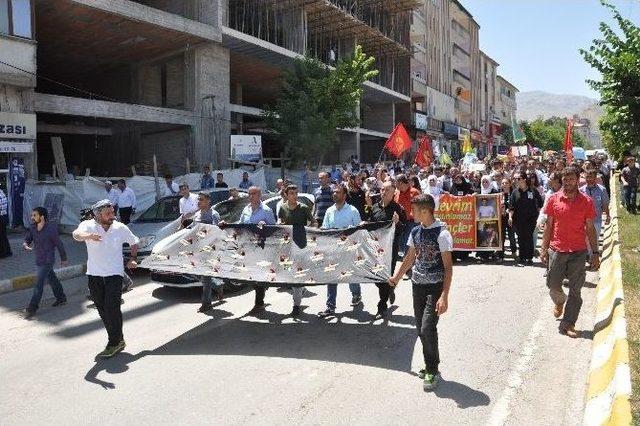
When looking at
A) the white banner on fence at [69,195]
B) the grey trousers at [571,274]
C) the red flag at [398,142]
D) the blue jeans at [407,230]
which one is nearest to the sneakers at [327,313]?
the blue jeans at [407,230]

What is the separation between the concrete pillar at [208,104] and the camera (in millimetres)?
24594

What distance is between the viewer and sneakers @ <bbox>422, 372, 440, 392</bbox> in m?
4.87

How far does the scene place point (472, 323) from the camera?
6902 millimetres

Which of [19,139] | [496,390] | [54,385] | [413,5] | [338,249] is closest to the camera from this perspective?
[496,390]

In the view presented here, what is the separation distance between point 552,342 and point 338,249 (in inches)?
103

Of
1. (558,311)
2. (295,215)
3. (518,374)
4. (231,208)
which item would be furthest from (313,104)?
(518,374)

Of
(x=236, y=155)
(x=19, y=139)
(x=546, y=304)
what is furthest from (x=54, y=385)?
(x=236, y=155)

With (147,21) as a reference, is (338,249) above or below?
below

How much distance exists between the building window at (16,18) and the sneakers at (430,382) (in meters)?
16.9

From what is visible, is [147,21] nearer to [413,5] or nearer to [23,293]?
[23,293]

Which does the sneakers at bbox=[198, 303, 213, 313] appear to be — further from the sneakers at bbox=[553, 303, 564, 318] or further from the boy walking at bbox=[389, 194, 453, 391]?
the sneakers at bbox=[553, 303, 564, 318]

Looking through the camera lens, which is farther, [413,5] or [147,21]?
[413,5]

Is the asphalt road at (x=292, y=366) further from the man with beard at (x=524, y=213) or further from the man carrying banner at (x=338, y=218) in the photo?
the man with beard at (x=524, y=213)

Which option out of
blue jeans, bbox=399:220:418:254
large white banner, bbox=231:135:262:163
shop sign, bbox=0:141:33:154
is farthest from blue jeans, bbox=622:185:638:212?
shop sign, bbox=0:141:33:154
